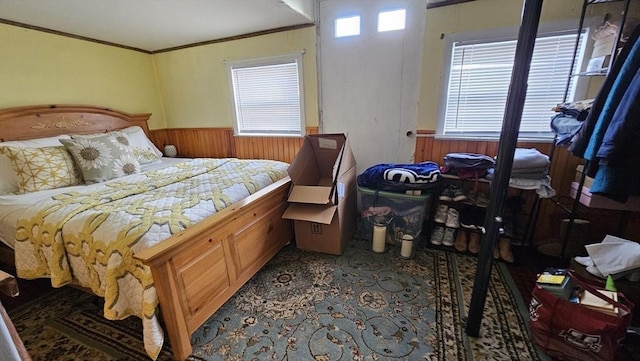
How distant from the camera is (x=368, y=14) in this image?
2436 millimetres

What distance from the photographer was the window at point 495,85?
204 cm

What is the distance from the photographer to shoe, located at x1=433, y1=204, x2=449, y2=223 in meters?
2.27

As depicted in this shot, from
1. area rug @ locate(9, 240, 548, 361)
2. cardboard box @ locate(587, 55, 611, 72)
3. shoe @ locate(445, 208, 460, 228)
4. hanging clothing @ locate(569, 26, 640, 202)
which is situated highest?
cardboard box @ locate(587, 55, 611, 72)

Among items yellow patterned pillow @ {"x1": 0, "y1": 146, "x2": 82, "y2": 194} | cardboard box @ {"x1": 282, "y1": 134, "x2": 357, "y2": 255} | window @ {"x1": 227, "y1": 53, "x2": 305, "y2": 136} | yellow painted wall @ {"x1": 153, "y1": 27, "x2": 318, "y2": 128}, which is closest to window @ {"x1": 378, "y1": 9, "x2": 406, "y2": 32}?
yellow painted wall @ {"x1": 153, "y1": 27, "x2": 318, "y2": 128}

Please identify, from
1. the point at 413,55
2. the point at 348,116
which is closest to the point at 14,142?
the point at 348,116

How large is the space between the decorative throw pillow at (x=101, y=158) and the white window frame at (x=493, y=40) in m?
2.88

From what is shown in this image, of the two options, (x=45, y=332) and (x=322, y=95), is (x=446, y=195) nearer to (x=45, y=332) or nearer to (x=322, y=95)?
(x=322, y=95)

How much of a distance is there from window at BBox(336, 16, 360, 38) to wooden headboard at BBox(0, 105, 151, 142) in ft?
8.55

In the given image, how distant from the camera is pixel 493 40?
2131 mm

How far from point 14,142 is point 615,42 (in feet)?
14.2

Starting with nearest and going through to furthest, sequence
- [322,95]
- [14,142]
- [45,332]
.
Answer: [45,332] → [14,142] → [322,95]

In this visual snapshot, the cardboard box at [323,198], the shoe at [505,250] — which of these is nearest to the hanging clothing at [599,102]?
the shoe at [505,250]

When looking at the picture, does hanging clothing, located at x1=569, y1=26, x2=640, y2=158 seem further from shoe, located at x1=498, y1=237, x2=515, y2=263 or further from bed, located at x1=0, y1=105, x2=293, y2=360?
bed, located at x1=0, y1=105, x2=293, y2=360

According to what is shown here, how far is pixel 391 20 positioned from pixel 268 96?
4.89 ft
